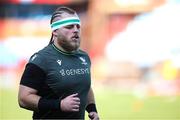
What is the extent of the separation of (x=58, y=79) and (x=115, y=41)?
753 inches

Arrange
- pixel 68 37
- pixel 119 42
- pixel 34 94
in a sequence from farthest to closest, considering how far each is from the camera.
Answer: pixel 119 42 → pixel 68 37 → pixel 34 94

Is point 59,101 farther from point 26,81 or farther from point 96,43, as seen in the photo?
point 96,43

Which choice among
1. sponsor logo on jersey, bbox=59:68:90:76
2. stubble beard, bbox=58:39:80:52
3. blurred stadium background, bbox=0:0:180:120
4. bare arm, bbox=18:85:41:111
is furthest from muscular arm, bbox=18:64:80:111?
blurred stadium background, bbox=0:0:180:120

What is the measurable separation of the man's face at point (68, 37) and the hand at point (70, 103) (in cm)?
44

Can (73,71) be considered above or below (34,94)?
above

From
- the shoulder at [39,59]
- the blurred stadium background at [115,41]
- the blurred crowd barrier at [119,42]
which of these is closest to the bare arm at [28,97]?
the shoulder at [39,59]

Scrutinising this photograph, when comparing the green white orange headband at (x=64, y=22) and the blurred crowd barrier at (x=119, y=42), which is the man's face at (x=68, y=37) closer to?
the green white orange headband at (x=64, y=22)

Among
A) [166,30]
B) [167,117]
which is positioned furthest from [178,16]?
[167,117]

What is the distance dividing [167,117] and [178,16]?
1072 cm

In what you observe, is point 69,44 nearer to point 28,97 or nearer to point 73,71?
point 73,71

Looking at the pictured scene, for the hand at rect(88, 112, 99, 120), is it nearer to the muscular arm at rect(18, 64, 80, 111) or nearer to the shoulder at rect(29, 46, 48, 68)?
the muscular arm at rect(18, 64, 80, 111)

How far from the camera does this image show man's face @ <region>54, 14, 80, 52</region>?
18.1 feet

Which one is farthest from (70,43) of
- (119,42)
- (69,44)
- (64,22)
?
(119,42)

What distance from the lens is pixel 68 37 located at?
550 centimetres
